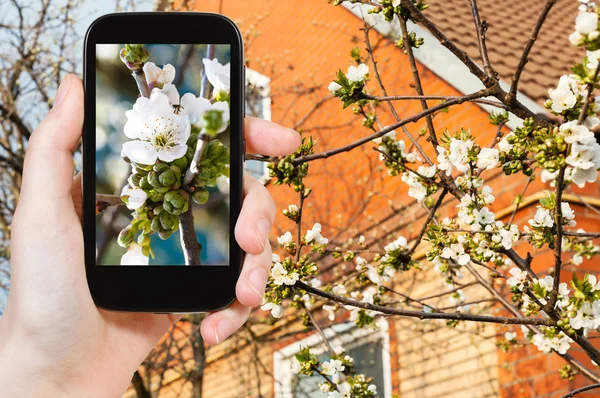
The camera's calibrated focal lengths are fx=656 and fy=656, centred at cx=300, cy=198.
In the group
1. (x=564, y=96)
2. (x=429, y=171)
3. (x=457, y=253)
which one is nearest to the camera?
(x=564, y=96)

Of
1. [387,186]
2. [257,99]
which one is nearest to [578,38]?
[387,186]

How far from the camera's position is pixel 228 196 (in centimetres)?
173

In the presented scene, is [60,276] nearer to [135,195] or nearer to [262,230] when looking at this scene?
[135,195]

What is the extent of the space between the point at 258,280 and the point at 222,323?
150mm

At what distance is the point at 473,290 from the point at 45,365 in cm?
371

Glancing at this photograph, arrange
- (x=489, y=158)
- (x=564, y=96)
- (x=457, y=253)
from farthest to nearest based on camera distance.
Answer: (x=457, y=253) < (x=489, y=158) < (x=564, y=96)

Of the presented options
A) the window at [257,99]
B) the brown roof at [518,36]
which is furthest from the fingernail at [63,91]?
the window at [257,99]

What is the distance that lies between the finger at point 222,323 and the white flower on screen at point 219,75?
575mm

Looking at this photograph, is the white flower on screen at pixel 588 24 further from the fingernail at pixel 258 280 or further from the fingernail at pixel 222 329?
the fingernail at pixel 222 329

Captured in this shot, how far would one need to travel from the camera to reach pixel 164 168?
5.66 ft

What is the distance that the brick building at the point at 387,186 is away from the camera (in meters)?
4.55

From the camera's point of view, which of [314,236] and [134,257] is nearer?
[134,257]

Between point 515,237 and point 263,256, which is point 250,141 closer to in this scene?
point 263,256

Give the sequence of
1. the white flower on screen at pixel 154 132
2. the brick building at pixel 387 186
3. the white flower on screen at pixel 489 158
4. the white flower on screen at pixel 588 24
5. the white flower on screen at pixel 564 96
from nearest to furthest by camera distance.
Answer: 1. the white flower on screen at pixel 588 24
2. the white flower on screen at pixel 564 96
3. the white flower on screen at pixel 154 132
4. the white flower on screen at pixel 489 158
5. the brick building at pixel 387 186
